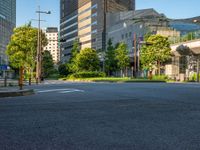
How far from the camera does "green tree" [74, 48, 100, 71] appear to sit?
263 feet

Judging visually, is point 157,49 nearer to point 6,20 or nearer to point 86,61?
point 86,61

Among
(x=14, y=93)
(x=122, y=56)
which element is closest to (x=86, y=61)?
(x=122, y=56)

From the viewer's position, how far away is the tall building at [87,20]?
414 ft

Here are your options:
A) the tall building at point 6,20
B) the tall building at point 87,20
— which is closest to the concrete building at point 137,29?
the tall building at point 87,20

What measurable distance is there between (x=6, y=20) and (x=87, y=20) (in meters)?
32.1

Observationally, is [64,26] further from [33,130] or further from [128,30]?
[33,130]

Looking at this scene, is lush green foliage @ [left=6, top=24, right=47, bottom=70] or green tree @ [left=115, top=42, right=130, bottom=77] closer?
lush green foliage @ [left=6, top=24, right=47, bottom=70]

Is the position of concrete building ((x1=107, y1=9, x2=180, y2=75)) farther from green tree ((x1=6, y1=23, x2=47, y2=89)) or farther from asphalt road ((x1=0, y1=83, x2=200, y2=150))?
asphalt road ((x1=0, y1=83, x2=200, y2=150))

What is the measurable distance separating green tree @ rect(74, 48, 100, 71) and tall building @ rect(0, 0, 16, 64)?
Answer: 67298 millimetres

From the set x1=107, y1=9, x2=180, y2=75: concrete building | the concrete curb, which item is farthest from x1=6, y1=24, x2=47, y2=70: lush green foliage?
the concrete curb

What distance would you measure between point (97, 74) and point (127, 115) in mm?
61907

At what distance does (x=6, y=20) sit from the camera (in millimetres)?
147250

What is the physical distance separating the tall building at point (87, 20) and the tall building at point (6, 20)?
2279 centimetres

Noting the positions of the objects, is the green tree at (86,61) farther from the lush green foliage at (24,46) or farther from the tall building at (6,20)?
the tall building at (6,20)
